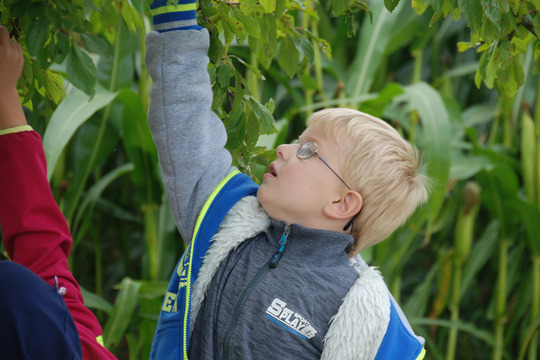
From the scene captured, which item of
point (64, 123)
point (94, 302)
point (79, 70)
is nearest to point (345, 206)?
point (79, 70)

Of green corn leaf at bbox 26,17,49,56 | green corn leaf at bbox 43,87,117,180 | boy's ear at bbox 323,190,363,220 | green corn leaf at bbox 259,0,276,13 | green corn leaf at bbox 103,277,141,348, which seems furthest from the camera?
green corn leaf at bbox 103,277,141,348

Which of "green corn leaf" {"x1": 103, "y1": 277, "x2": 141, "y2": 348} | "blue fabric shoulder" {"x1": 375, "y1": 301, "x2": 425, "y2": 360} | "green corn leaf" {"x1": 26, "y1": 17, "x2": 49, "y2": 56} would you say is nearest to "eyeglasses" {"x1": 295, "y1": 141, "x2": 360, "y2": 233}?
"blue fabric shoulder" {"x1": 375, "y1": 301, "x2": 425, "y2": 360}

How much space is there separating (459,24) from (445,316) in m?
0.93

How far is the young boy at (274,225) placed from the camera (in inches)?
27.7

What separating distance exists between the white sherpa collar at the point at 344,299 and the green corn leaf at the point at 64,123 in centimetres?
56

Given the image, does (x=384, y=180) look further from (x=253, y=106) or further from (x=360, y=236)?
(x=253, y=106)

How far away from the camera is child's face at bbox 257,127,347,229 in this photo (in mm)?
753

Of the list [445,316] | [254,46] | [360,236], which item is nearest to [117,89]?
[254,46]

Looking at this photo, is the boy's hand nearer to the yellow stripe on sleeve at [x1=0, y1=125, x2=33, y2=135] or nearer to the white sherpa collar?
the yellow stripe on sleeve at [x1=0, y1=125, x2=33, y2=135]

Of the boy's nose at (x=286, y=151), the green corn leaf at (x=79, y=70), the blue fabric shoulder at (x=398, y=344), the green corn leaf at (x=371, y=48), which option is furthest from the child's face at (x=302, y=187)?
the green corn leaf at (x=371, y=48)

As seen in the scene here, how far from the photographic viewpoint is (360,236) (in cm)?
79

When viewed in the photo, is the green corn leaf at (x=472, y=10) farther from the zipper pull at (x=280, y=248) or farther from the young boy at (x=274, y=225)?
the zipper pull at (x=280, y=248)

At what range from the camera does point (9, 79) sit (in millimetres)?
613

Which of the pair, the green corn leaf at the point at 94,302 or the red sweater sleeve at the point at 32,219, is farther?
the green corn leaf at the point at 94,302
